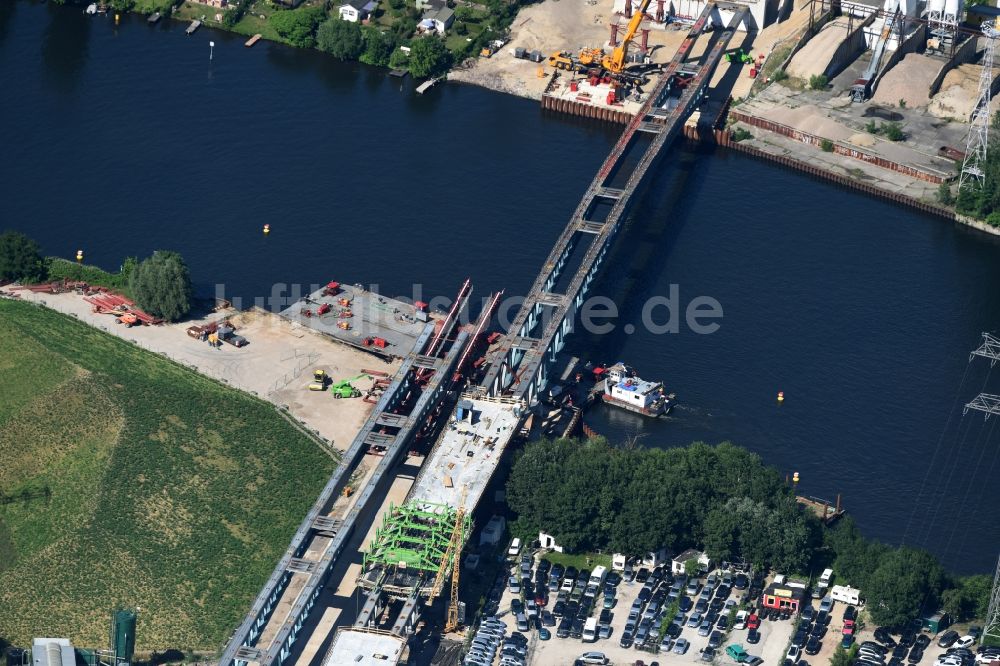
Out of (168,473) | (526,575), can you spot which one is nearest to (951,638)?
(526,575)

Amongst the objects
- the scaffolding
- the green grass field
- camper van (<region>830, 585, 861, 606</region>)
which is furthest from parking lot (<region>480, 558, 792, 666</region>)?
the green grass field

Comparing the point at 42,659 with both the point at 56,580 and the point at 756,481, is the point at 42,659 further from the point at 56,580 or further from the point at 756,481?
the point at 756,481

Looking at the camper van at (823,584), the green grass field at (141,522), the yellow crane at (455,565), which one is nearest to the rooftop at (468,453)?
the yellow crane at (455,565)

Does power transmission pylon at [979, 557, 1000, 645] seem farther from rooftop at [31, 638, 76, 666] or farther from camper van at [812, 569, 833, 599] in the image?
rooftop at [31, 638, 76, 666]

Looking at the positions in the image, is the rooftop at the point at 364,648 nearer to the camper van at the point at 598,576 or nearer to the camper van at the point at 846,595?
the camper van at the point at 598,576

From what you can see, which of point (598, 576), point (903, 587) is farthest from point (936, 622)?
point (598, 576)
